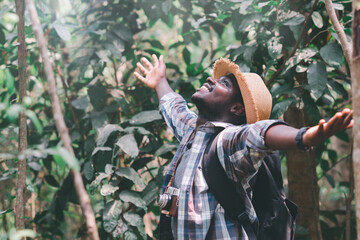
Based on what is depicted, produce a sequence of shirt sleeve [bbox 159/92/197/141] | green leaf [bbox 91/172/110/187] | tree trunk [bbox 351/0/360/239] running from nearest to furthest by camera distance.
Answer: tree trunk [bbox 351/0/360/239] → shirt sleeve [bbox 159/92/197/141] → green leaf [bbox 91/172/110/187]

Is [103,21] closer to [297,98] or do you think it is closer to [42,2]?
[42,2]

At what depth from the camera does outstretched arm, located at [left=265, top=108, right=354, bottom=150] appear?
3.51ft

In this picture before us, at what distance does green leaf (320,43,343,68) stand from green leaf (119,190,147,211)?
1.29 metres

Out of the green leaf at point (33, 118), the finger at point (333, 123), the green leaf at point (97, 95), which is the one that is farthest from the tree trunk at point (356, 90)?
the green leaf at point (97, 95)

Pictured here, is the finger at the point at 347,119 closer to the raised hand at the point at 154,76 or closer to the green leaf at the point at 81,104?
the raised hand at the point at 154,76

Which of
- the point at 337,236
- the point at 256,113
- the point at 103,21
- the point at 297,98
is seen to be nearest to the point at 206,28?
the point at 103,21

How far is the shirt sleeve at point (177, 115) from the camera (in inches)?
75.8

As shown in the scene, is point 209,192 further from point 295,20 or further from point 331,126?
point 295,20

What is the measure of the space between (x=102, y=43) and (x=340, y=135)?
180 cm

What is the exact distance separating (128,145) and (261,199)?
0.91 m

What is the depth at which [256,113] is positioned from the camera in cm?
157

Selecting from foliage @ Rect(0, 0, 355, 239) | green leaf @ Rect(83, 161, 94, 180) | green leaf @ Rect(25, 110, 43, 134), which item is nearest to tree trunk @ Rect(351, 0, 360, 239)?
green leaf @ Rect(25, 110, 43, 134)

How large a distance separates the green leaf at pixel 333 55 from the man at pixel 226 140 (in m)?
0.61

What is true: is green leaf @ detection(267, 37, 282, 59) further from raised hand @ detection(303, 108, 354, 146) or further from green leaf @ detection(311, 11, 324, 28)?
raised hand @ detection(303, 108, 354, 146)
